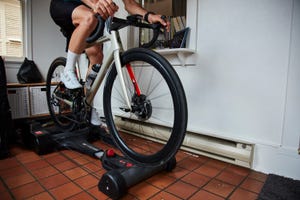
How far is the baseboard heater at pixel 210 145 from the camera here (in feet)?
4.04

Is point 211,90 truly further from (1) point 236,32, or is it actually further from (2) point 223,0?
(2) point 223,0

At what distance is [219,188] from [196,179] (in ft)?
0.44

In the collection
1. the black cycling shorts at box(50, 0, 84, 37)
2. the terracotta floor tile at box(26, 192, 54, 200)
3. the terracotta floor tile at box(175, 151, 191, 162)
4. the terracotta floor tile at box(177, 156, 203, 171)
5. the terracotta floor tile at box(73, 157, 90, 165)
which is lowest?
the terracotta floor tile at box(26, 192, 54, 200)

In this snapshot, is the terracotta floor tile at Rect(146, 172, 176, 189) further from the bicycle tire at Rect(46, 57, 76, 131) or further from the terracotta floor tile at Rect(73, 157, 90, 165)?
the bicycle tire at Rect(46, 57, 76, 131)

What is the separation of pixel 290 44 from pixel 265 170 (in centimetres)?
77

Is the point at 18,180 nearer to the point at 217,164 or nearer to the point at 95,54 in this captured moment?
the point at 95,54

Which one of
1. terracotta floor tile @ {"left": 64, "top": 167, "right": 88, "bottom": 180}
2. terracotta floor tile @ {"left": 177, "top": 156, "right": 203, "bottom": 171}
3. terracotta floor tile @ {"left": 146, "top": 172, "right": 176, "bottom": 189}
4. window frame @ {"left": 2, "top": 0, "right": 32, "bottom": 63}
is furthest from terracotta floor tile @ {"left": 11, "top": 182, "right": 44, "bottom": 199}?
window frame @ {"left": 2, "top": 0, "right": 32, "bottom": 63}

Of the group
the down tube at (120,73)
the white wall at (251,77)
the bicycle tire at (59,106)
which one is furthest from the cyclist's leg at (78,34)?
the white wall at (251,77)

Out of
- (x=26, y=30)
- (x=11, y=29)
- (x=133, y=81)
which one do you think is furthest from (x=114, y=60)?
(x=11, y=29)

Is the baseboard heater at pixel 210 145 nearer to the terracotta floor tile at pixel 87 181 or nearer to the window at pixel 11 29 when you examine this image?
the terracotta floor tile at pixel 87 181

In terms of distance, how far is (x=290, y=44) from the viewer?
1.07 meters

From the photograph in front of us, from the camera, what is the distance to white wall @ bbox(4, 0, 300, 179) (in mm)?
1085

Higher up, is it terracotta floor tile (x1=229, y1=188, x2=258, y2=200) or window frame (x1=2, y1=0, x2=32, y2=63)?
window frame (x1=2, y1=0, x2=32, y2=63)

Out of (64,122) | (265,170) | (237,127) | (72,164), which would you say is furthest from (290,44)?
(64,122)
